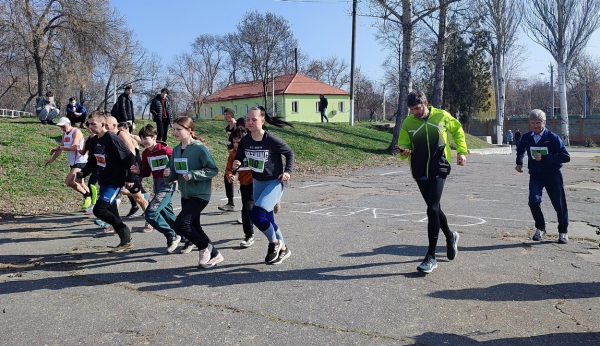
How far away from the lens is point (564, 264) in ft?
19.5

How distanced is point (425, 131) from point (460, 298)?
6.02ft

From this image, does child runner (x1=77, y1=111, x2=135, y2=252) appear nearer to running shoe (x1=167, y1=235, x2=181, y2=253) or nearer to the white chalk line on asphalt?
running shoe (x1=167, y1=235, x2=181, y2=253)

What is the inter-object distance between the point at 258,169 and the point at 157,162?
74.9 inches

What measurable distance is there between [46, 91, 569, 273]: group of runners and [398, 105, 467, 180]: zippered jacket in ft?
0.03

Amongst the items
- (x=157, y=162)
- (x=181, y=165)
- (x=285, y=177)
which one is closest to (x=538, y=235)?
(x=285, y=177)

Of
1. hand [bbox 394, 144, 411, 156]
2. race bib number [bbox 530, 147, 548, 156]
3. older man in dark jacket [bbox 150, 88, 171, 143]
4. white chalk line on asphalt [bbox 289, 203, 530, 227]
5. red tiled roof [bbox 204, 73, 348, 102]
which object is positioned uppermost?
red tiled roof [bbox 204, 73, 348, 102]

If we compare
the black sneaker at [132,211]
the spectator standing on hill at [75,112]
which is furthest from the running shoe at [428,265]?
the spectator standing on hill at [75,112]

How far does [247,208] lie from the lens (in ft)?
23.3

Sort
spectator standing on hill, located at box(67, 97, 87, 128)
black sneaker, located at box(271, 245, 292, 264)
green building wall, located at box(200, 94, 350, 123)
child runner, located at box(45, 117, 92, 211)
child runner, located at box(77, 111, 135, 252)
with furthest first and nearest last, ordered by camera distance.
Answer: green building wall, located at box(200, 94, 350, 123)
spectator standing on hill, located at box(67, 97, 87, 128)
child runner, located at box(45, 117, 92, 211)
child runner, located at box(77, 111, 135, 252)
black sneaker, located at box(271, 245, 292, 264)

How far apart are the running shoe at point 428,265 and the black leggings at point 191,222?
2338 mm

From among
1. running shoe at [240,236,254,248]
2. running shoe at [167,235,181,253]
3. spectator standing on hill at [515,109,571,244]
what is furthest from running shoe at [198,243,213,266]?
spectator standing on hill at [515,109,571,244]

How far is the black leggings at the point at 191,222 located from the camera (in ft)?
18.5

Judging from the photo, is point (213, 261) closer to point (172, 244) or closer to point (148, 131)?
point (172, 244)

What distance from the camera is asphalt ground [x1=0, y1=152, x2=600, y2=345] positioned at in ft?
13.2
